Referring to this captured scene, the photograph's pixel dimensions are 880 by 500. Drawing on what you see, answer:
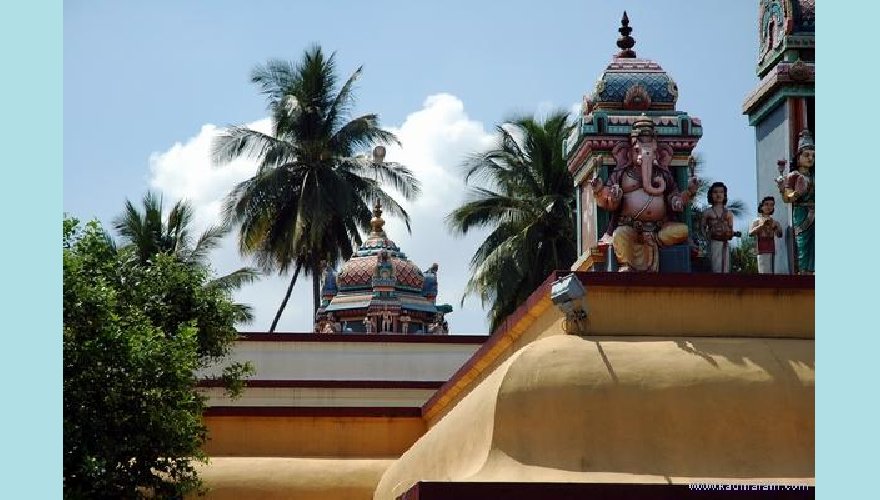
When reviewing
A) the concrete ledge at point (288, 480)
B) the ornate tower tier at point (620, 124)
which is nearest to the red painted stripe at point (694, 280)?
the ornate tower tier at point (620, 124)

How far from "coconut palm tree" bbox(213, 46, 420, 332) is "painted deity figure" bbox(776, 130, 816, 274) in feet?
76.5

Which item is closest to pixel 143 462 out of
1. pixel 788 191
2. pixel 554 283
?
pixel 554 283

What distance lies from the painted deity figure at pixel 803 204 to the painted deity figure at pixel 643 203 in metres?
1.49

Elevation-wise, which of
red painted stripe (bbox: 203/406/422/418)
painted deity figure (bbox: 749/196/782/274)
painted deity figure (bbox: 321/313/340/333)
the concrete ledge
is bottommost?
the concrete ledge

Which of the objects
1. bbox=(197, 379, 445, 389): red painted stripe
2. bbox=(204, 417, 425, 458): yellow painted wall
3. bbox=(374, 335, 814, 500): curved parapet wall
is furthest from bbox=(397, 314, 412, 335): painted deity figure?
bbox=(374, 335, 814, 500): curved parapet wall

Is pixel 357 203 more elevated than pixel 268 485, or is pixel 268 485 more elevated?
pixel 357 203

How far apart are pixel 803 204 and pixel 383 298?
13675 mm

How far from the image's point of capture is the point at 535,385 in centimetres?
1705

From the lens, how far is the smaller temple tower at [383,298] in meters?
32.8

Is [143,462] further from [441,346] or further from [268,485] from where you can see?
[441,346]

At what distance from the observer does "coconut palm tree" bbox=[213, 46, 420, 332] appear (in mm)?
43562

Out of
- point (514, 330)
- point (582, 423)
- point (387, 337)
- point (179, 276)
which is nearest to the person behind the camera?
point (582, 423)

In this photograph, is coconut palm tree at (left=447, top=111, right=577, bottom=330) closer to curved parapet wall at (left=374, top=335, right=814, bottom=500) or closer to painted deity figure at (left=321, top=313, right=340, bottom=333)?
painted deity figure at (left=321, top=313, right=340, bottom=333)

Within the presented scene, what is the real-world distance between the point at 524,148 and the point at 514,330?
23.4 metres
